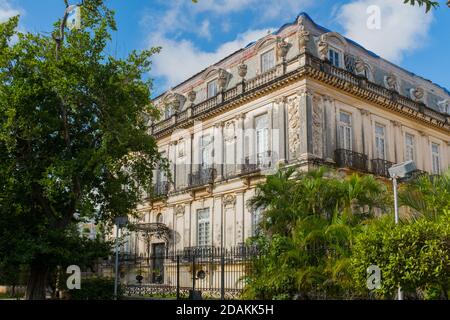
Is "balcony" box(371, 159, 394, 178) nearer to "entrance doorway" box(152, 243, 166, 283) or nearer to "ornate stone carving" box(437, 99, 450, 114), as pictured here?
"ornate stone carving" box(437, 99, 450, 114)

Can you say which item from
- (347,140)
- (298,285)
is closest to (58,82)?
(298,285)

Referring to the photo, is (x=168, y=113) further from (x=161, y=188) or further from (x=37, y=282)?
(x=37, y=282)

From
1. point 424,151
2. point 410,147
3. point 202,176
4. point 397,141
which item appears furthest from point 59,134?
point 424,151

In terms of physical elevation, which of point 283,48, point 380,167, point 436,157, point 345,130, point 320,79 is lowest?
point 380,167

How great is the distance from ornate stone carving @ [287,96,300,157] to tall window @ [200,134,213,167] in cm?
515

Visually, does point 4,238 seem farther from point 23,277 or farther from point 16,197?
point 23,277

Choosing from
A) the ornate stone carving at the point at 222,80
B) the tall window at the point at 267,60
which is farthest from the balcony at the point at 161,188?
the tall window at the point at 267,60

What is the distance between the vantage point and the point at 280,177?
15758 millimetres

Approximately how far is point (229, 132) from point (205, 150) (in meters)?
1.98

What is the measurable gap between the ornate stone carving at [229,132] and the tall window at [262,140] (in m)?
1.41

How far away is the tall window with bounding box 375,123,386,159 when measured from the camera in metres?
23.9

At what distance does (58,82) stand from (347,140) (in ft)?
42.8

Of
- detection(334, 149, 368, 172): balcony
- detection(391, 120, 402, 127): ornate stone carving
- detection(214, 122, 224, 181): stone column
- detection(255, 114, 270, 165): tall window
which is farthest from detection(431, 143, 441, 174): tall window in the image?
detection(214, 122, 224, 181): stone column

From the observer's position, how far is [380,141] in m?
24.2
